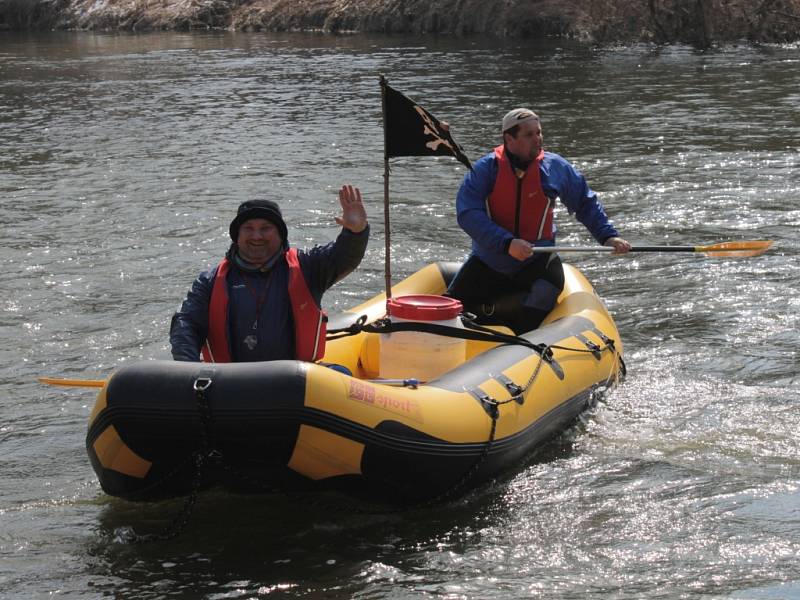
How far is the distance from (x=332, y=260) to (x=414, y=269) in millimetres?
4381

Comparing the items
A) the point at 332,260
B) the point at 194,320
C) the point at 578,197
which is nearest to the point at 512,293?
the point at 578,197

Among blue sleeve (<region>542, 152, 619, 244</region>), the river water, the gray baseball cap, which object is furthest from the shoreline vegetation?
the gray baseball cap

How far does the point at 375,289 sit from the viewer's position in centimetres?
891

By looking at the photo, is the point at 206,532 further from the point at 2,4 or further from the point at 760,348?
the point at 2,4

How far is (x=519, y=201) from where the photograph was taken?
668 centimetres

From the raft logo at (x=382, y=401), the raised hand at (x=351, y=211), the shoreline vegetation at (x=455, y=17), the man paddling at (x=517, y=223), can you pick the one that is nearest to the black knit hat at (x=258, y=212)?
the raised hand at (x=351, y=211)

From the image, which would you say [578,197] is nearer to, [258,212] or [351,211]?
[351,211]

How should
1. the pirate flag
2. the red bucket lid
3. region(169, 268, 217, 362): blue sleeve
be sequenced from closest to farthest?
region(169, 268, 217, 362): blue sleeve, the red bucket lid, the pirate flag

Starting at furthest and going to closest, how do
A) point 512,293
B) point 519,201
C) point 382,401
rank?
point 512,293, point 519,201, point 382,401

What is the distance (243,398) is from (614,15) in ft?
68.0

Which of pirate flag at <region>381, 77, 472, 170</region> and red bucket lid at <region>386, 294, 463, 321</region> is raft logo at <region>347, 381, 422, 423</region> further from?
pirate flag at <region>381, 77, 472, 170</region>

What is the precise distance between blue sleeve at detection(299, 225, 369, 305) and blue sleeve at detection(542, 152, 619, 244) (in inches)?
78.9

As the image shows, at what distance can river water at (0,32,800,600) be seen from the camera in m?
4.67

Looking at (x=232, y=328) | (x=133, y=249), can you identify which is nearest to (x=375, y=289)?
(x=133, y=249)
